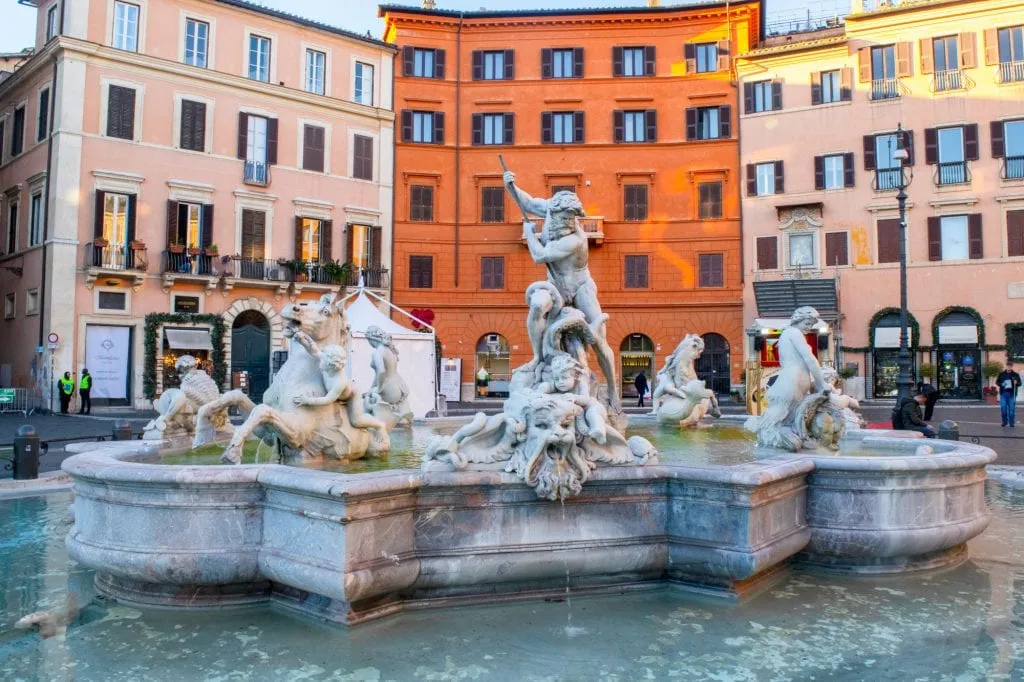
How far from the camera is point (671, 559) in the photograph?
461cm

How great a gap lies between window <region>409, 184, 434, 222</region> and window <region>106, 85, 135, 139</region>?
10.6 meters

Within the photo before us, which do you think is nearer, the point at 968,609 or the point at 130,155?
the point at 968,609

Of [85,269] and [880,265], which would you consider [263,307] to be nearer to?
[85,269]

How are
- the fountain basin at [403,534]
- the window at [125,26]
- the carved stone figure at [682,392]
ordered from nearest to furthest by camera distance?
the fountain basin at [403,534]
the carved stone figure at [682,392]
the window at [125,26]

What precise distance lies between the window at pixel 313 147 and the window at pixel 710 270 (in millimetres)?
15433

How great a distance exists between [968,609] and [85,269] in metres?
26.5

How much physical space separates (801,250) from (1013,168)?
→ 7.73 metres

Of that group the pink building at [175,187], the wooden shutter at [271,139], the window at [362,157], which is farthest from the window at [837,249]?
the wooden shutter at [271,139]

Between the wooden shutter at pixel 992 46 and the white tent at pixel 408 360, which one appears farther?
the wooden shutter at pixel 992 46

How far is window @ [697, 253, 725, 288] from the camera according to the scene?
32219 millimetres

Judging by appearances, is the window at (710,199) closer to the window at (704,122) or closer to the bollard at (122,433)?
the window at (704,122)

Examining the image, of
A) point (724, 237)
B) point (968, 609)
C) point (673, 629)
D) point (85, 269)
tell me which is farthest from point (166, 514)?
point (724, 237)

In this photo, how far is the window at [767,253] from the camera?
3153 centimetres

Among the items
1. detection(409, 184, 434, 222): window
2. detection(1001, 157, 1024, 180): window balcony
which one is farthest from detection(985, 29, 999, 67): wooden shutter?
detection(409, 184, 434, 222): window
